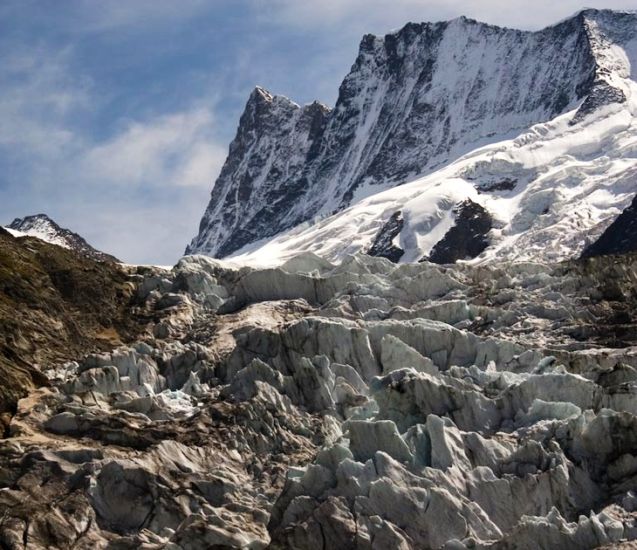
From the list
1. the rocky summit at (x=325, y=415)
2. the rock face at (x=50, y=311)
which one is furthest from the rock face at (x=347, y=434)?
the rock face at (x=50, y=311)

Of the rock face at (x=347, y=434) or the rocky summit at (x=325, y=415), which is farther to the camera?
the rocky summit at (x=325, y=415)

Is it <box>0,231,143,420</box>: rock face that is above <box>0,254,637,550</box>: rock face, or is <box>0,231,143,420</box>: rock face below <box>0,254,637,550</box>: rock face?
above

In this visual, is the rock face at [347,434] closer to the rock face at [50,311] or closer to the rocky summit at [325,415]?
the rocky summit at [325,415]

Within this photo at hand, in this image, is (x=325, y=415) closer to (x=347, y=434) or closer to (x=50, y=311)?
(x=347, y=434)

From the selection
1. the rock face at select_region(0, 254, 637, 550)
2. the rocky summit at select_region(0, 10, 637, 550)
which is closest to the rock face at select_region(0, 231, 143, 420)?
the rocky summit at select_region(0, 10, 637, 550)

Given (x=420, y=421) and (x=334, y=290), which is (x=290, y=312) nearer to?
(x=334, y=290)

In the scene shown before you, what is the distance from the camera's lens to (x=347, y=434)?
73.2 meters

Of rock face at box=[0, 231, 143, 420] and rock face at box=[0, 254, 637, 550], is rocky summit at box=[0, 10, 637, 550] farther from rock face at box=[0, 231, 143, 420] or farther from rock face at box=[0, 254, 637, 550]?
rock face at box=[0, 231, 143, 420]

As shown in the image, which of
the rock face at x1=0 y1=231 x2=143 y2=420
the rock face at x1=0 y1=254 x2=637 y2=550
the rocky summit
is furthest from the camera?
the rock face at x1=0 y1=231 x2=143 y2=420

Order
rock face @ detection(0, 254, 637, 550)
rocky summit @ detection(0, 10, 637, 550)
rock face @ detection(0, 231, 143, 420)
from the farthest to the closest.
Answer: rock face @ detection(0, 231, 143, 420), rocky summit @ detection(0, 10, 637, 550), rock face @ detection(0, 254, 637, 550)

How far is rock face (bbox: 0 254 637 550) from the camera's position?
66.2 meters

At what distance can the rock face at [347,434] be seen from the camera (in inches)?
2608

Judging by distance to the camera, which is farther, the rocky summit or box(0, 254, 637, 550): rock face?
the rocky summit

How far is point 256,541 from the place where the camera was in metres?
66.5
